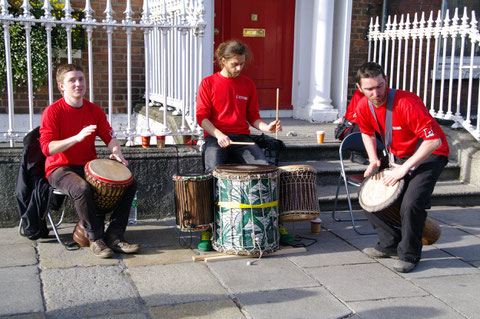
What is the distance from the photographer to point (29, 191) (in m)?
4.75

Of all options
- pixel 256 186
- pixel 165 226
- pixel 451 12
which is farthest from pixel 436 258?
pixel 451 12

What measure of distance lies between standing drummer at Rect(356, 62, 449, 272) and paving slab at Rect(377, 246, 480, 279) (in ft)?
0.29

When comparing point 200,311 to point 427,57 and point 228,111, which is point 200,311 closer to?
point 228,111

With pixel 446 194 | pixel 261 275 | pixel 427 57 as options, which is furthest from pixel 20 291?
pixel 427 57

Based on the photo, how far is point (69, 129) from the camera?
15.2 feet

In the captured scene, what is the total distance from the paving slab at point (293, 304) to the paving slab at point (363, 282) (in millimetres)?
129

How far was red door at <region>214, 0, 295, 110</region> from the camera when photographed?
8.09 meters

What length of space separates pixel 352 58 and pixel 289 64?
1.00 meters

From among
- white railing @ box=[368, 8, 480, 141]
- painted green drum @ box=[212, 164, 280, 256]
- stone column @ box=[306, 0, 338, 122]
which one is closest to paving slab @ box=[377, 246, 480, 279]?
painted green drum @ box=[212, 164, 280, 256]

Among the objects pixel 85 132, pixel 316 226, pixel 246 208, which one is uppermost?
pixel 85 132

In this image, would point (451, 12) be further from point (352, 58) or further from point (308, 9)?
point (308, 9)

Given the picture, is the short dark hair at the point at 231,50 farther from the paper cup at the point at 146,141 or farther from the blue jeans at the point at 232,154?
the paper cup at the point at 146,141

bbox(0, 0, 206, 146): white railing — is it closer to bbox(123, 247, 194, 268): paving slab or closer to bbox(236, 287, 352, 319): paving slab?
bbox(123, 247, 194, 268): paving slab

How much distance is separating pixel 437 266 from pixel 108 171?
106 inches
